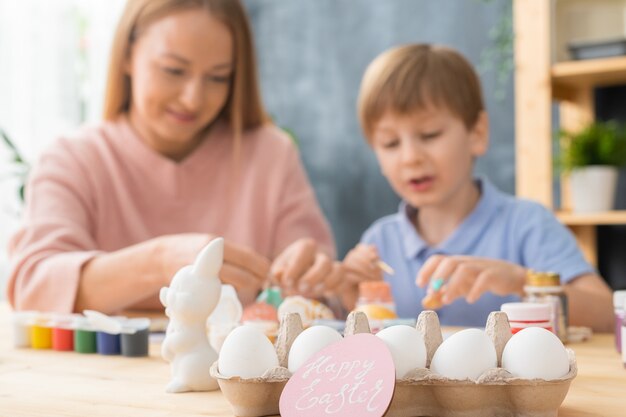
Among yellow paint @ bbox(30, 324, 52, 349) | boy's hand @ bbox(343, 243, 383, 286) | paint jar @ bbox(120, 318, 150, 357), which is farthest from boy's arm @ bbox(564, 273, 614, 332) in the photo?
yellow paint @ bbox(30, 324, 52, 349)

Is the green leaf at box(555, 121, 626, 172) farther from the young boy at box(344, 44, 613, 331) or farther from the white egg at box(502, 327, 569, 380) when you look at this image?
the white egg at box(502, 327, 569, 380)

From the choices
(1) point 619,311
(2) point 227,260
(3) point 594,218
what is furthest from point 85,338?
(3) point 594,218

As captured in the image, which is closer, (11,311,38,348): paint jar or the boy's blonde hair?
(11,311,38,348): paint jar

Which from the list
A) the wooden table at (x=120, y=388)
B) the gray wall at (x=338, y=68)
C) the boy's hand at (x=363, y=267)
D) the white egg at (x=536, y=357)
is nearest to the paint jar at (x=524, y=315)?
the wooden table at (x=120, y=388)

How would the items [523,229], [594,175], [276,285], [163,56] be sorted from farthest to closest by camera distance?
[594,175]
[523,229]
[163,56]
[276,285]

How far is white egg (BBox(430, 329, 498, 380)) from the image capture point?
0.64 metres

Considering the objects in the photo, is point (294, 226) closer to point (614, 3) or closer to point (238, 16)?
point (238, 16)

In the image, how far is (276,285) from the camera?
133 cm

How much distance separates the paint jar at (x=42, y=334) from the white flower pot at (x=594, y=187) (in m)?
1.90

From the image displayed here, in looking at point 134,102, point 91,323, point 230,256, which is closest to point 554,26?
point 134,102

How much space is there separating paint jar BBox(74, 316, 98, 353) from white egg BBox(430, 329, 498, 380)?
0.57 metres

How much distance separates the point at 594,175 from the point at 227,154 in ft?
4.38

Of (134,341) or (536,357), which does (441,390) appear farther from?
(134,341)

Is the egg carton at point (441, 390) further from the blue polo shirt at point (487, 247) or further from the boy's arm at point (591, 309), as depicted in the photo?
the blue polo shirt at point (487, 247)
